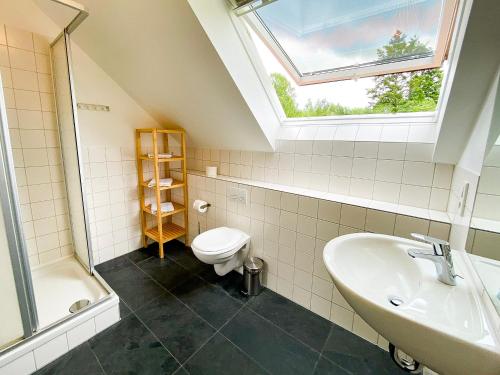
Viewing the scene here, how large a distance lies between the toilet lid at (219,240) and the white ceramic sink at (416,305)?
37.1 inches

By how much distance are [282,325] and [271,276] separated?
1.27 feet

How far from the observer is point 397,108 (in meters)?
1.49

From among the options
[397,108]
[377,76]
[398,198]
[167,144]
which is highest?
[377,76]

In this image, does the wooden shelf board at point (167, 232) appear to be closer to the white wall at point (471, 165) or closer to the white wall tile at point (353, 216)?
the white wall tile at point (353, 216)

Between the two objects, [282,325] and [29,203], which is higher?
[29,203]

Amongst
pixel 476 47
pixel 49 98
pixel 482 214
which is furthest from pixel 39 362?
pixel 476 47

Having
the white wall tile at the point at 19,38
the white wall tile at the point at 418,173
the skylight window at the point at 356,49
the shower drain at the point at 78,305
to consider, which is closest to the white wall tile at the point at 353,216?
the white wall tile at the point at 418,173

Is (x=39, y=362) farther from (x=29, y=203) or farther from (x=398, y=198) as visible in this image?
(x=398, y=198)

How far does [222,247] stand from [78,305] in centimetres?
106

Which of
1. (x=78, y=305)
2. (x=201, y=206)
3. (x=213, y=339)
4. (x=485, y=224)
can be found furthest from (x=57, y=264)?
(x=485, y=224)

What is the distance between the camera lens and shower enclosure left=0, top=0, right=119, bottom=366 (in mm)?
1092

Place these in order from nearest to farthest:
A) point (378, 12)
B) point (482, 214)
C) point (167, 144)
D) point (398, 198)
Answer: point (482, 214), point (378, 12), point (398, 198), point (167, 144)

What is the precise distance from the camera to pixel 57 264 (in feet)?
6.53

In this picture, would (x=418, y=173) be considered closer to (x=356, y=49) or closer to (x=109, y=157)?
(x=356, y=49)
